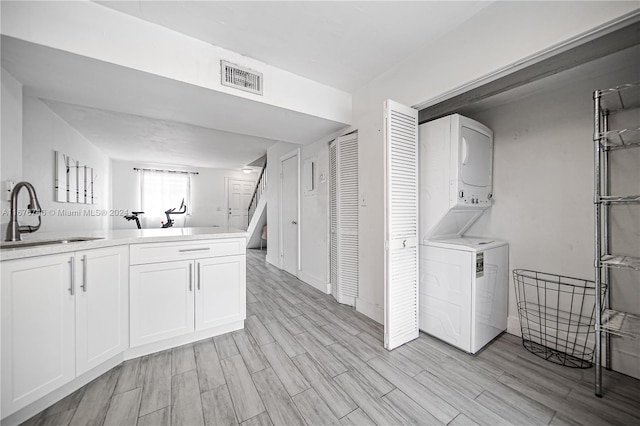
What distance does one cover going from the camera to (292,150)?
420cm

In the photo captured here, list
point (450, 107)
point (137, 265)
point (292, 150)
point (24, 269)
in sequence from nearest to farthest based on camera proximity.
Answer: point (24, 269)
point (137, 265)
point (450, 107)
point (292, 150)

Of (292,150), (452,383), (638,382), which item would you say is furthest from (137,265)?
(638,382)

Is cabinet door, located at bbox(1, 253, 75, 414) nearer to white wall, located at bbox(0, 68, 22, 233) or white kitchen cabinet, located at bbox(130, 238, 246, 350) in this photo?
white kitchen cabinet, located at bbox(130, 238, 246, 350)

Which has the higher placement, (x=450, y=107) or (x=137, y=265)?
(x=450, y=107)

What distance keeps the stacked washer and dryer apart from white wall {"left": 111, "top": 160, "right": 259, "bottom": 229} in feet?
23.1

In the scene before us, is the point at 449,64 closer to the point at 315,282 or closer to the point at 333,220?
the point at 333,220

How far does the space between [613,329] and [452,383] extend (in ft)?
3.20

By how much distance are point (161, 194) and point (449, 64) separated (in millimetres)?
7649

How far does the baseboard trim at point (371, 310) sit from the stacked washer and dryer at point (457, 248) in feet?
1.35

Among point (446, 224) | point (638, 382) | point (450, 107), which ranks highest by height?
point (450, 107)

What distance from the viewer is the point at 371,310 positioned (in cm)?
257

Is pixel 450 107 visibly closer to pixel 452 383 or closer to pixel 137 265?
pixel 452 383

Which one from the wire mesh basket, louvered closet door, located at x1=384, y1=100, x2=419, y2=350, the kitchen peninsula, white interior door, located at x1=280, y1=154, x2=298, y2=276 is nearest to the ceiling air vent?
louvered closet door, located at x1=384, y1=100, x2=419, y2=350

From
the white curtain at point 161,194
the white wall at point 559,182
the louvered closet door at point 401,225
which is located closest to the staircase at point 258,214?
the white curtain at point 161,194
